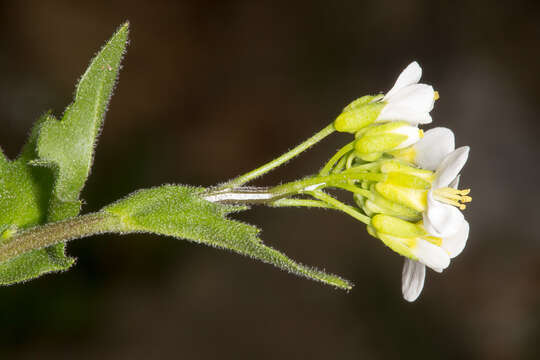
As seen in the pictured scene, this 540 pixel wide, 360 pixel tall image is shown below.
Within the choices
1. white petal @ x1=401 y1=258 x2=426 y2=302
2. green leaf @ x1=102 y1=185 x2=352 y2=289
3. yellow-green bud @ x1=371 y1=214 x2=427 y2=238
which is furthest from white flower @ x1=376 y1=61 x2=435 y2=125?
green leaf @ x1=102 y1=185 x2=352 y2=289

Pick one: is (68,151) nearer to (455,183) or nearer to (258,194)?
(258,194)

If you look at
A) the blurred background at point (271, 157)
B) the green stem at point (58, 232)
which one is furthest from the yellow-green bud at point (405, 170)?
the blurred background at point (271, 157)

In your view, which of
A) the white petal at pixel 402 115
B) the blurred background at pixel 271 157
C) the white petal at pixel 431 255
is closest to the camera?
the white petal at pixel 431 255

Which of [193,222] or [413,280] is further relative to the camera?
[413,280]

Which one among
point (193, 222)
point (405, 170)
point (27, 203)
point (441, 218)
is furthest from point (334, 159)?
point (27, 203)

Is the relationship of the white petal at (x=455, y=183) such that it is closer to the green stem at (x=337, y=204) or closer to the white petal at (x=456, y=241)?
the white petal at (x=456, y=241)

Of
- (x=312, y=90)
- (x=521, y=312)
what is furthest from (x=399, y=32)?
(x=521, y=312)

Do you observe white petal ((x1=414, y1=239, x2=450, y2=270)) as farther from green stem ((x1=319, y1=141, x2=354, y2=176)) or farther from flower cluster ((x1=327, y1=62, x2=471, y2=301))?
green stem ((x1=319, y1=141, x2=354, y2=176))
